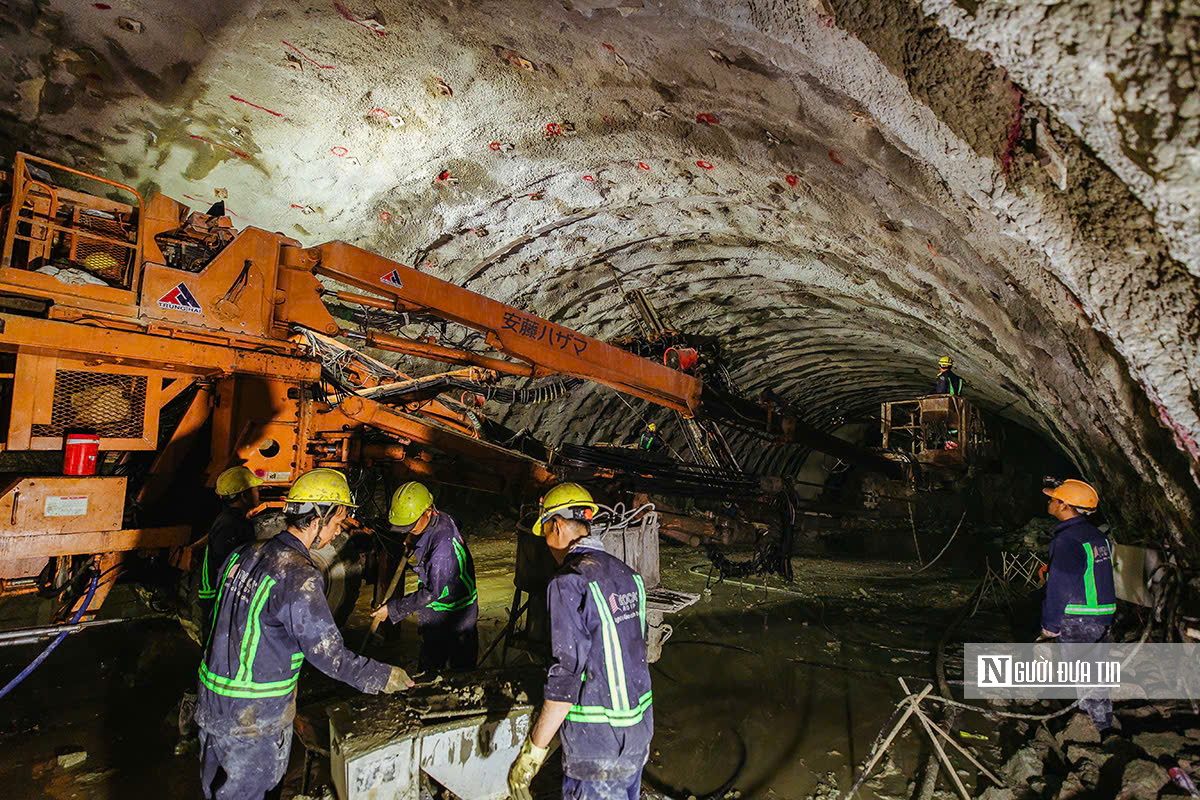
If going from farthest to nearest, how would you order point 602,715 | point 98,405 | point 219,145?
1. point 219,145
2. point 98,405
3. point 602,715

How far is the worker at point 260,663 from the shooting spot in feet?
9.12

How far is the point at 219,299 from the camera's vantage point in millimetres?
3703

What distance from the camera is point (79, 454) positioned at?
377cm

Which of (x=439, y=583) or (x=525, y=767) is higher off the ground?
(x=439, y=583)

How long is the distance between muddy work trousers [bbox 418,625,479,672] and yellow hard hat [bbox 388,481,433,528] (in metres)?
0.85

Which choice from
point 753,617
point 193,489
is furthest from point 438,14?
point 753,617

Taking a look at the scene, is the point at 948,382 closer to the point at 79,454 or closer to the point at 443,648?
the point at 443,648

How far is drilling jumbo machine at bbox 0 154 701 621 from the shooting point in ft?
11.3

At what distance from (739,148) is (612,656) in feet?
12.0

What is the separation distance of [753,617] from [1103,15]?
6.90 metres

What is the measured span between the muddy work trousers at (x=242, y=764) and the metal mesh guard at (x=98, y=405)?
2.31m

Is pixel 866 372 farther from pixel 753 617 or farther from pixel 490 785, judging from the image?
pixel 490 785

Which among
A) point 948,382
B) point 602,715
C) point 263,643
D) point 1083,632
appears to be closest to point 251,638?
point 263,643

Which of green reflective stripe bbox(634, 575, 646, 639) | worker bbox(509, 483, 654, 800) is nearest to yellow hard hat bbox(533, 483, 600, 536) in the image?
worker bbox(509, 483, 654, 800)
